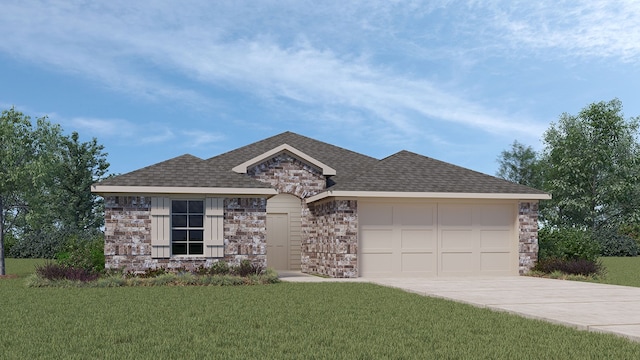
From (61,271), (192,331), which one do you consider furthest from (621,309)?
(61,271)

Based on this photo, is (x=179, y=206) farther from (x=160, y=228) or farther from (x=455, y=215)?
(x=455, y=215)

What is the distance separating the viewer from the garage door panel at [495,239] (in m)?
21.0

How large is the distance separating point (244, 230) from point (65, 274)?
5.07m

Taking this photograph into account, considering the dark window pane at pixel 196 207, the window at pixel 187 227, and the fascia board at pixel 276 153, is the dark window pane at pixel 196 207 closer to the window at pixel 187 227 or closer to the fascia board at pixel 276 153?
the window at pixel 187 227

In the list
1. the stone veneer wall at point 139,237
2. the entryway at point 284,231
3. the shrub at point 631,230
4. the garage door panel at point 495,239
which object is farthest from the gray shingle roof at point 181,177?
the shrub at point 631,230

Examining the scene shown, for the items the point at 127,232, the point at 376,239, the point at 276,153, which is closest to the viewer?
the point at 127,232

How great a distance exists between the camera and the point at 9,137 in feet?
71.5

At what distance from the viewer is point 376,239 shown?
2009 cm

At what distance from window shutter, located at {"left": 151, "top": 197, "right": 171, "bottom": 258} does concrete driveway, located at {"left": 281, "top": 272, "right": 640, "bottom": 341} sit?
13.6 feet

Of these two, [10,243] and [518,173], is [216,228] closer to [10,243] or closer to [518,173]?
[10,243]

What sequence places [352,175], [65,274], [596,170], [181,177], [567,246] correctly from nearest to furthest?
[65,274]
[181,177]
[352,175]
[567,246]
[596,170]

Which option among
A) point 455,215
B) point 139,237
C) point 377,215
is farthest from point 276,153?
point 455,215

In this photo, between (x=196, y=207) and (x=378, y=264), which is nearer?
(x=196, y=207)

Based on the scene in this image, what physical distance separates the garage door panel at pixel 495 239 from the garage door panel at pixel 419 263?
6.13 ft
